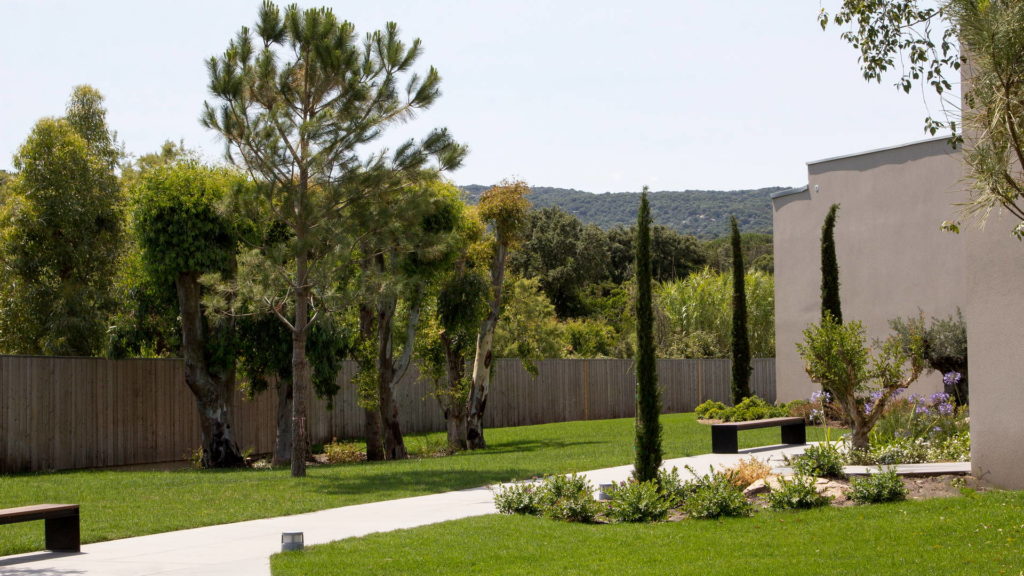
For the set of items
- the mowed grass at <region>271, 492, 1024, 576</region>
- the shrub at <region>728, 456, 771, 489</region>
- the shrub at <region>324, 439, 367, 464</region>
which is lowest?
the shrub at <region>324, 439, 367, 464</region>

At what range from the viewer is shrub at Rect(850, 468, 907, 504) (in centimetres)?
1001

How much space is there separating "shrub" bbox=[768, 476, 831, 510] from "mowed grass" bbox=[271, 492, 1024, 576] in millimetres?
257

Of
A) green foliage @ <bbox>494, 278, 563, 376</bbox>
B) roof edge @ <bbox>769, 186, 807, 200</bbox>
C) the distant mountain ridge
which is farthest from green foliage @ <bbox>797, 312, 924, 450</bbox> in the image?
the distant mountain ridge

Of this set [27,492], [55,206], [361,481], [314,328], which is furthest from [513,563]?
[55,206]

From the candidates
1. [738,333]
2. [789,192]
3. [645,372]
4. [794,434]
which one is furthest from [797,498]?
[789,192]

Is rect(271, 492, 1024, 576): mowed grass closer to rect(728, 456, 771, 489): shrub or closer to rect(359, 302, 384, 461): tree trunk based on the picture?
rect(728, 456, 771, 489): shrub

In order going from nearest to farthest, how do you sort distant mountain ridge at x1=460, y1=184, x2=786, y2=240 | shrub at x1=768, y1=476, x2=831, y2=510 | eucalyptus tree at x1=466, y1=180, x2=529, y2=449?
shrub at x1=768, y1=476, x2=831, y2=510 → eucalyptus tree at x1=466, y1=180, x2=529, y2=449 → distant mountain ridge at x1=460, y1=184, x2=786, y2=240

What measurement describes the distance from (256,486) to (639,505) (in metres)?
6.41

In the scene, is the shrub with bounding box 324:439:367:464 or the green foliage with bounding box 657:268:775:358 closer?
the shrub with bounding box 324:439:367:464

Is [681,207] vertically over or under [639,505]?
over

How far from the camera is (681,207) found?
119062mm

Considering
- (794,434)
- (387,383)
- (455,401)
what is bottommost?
(794,434)

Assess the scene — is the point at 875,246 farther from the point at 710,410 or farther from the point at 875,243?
the point at 710,410

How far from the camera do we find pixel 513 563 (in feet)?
24.9
